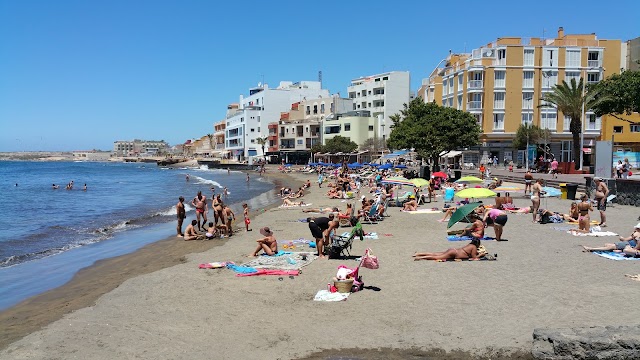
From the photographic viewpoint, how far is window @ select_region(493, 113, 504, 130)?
55438 mm

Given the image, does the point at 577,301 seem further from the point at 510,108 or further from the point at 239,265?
the point at 510,108

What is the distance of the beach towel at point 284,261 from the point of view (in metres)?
Answer: 11.4

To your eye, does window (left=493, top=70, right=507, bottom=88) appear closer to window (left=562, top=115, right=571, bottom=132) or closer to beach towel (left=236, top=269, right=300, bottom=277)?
window (left=562, top=115, right=571, bottom=132)

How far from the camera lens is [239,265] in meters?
11.9

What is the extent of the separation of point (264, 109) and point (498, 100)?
60.7 metres

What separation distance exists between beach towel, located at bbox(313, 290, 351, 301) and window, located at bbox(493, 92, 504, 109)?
167ft

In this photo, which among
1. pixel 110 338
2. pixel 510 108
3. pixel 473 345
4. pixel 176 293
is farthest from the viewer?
pixel 510 108

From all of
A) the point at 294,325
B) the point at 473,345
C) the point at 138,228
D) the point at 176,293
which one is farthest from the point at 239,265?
the point at 138,228

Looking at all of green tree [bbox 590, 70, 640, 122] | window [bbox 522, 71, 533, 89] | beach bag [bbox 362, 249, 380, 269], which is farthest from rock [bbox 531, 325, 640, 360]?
window [bbox 522, 71, 533, 89]

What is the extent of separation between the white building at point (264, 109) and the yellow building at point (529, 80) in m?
56.8

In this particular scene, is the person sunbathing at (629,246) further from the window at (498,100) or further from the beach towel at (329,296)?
the window at (498,100)

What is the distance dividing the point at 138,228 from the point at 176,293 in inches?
534

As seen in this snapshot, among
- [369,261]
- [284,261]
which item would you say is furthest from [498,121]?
[369,261]

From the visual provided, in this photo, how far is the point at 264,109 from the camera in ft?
350
